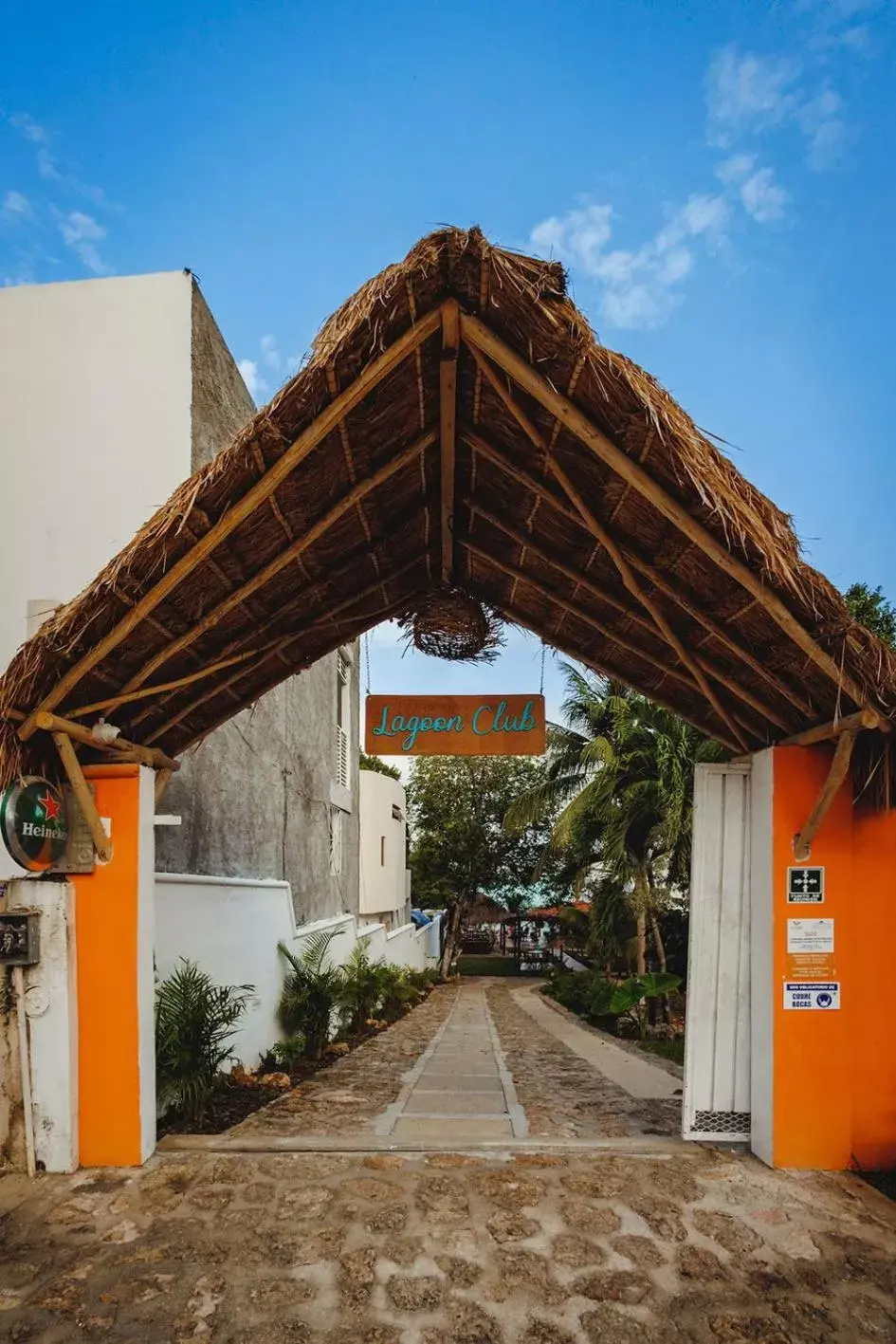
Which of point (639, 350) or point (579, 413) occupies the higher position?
point (639, 350)

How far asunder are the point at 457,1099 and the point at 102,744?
4.07m

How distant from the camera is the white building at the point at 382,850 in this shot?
740 inches

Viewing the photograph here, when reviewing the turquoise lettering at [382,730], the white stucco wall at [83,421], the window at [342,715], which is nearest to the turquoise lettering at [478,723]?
the turquoise lettering at [382,730]

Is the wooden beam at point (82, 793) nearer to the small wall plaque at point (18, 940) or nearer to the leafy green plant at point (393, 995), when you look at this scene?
the small wall plaque at point (18, 940)

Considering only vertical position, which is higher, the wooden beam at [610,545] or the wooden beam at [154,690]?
the wooden beam at [610,545]

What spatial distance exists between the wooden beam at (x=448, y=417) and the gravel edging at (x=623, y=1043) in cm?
402

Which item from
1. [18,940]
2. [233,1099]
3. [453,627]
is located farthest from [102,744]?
[233,1099]

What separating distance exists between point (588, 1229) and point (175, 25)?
10920mm

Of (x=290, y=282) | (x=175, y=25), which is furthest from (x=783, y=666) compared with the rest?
(x=175, y=25)

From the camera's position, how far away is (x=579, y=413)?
3648mm

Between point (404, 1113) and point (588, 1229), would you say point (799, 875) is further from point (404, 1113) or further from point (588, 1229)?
point (404, 1113)

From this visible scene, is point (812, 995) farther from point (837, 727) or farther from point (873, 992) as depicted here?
point (837, 727)

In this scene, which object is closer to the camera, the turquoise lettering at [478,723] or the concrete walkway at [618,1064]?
the turquoise lettering at [478,723]

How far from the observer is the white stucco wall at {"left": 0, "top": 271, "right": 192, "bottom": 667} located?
26.2 feet
